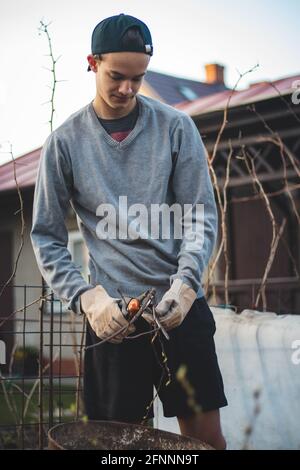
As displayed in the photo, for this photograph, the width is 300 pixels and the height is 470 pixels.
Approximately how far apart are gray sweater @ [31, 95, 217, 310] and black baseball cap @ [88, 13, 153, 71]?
216 mm

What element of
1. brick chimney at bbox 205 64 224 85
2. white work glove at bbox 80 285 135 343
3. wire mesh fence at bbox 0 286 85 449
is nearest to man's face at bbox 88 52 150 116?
white work glove at bbox 80 285 135 343

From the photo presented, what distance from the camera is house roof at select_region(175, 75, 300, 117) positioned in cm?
711

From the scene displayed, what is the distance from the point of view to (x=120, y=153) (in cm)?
233

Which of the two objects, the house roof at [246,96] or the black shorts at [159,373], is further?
the house roof at [246,96]

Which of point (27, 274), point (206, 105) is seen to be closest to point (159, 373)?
point (206, 105)

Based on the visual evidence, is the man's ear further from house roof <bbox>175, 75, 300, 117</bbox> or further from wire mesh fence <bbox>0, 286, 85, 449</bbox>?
house roof <bbox>175, 75, 300, 117</bbox>

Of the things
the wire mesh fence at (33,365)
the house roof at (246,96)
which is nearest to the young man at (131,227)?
the wire mesh fence at (33,365)

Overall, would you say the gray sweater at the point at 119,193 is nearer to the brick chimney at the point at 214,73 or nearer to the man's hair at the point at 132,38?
the man's hair at the point at 132,38

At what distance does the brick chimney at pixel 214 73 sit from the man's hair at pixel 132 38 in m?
21.6

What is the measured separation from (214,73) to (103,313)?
72.5 feet

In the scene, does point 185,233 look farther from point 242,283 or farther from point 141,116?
point 242,283

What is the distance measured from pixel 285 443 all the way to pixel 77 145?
2.04m

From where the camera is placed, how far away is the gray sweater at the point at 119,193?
226 cm
